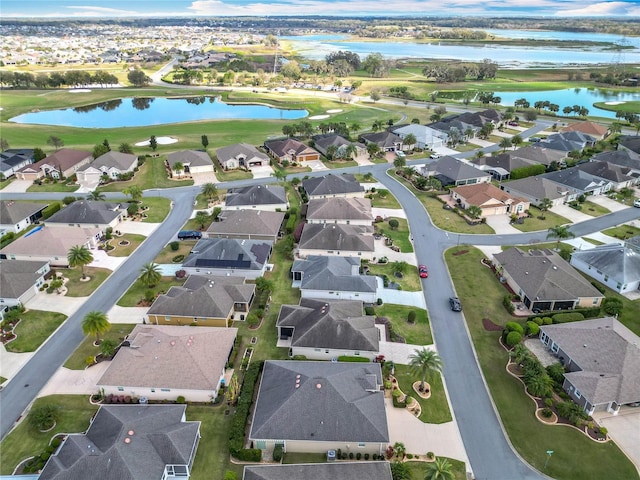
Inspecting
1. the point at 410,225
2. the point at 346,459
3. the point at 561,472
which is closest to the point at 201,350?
the point at 346,459

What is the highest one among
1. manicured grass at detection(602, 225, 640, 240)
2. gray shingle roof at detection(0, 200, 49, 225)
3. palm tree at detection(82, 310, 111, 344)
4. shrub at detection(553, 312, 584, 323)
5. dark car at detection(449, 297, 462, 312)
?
gray shingle roof at detection(0, 200, 49, 225)

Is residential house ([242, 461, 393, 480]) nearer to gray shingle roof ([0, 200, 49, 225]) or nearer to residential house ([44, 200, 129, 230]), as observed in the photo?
residential house ([44, 200, 129, 230])

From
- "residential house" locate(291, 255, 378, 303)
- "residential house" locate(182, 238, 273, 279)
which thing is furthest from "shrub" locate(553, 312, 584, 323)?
"residential house" locate(182, 238, 273, 279)

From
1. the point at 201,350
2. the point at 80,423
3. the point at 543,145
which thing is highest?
the point at 543,145

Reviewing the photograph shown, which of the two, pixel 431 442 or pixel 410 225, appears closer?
pixel 431 442

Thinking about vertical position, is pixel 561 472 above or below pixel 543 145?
below

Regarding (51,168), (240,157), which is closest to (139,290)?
(240,157)

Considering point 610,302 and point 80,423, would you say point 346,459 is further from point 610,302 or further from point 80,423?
point 610,302
